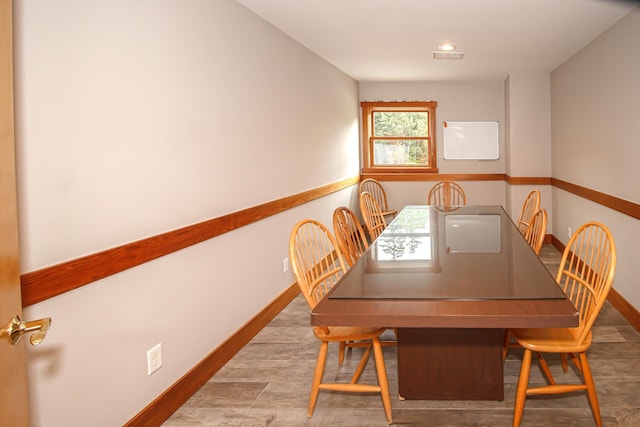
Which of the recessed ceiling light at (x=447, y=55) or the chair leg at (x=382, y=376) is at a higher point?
the recessed ceiling light at (x=447, y=55)

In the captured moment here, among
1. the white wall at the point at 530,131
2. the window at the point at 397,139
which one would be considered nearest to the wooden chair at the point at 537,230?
the white wall at the point at 530,131

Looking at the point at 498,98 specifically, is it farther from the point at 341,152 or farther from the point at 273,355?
the point at 273,355

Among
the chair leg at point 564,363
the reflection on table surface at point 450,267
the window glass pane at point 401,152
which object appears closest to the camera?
the reflection on table surface at point 450,267

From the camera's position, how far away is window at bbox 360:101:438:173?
8094 mm

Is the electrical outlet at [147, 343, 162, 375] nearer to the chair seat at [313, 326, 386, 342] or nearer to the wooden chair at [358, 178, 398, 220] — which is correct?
the chair seat at [313, 326, 386, 342]

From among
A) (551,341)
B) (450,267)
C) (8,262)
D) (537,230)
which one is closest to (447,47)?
(537,230)

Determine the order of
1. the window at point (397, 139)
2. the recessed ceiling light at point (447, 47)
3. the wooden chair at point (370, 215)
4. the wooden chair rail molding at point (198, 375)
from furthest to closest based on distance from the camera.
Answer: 1. the window at point (397, 139)
2. the recessed ceiling light at point (447, 47)
3. the wooden chair at point (370, 215)
4. the wooden chair rail molding at point (198, 375)

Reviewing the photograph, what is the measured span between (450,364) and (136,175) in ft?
5.16

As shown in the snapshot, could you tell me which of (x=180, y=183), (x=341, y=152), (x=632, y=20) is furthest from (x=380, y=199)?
(x=180, y=183)

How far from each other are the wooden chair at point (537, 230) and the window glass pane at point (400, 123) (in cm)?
451

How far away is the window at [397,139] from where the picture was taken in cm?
809

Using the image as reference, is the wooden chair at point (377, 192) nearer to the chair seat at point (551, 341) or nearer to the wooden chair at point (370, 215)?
the wooden chair at point (370, 215)

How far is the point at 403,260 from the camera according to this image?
2.59m

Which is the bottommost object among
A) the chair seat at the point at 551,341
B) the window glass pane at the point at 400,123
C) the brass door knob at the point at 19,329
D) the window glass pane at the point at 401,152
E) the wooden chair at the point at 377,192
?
the chair seat at the point at 551,341
